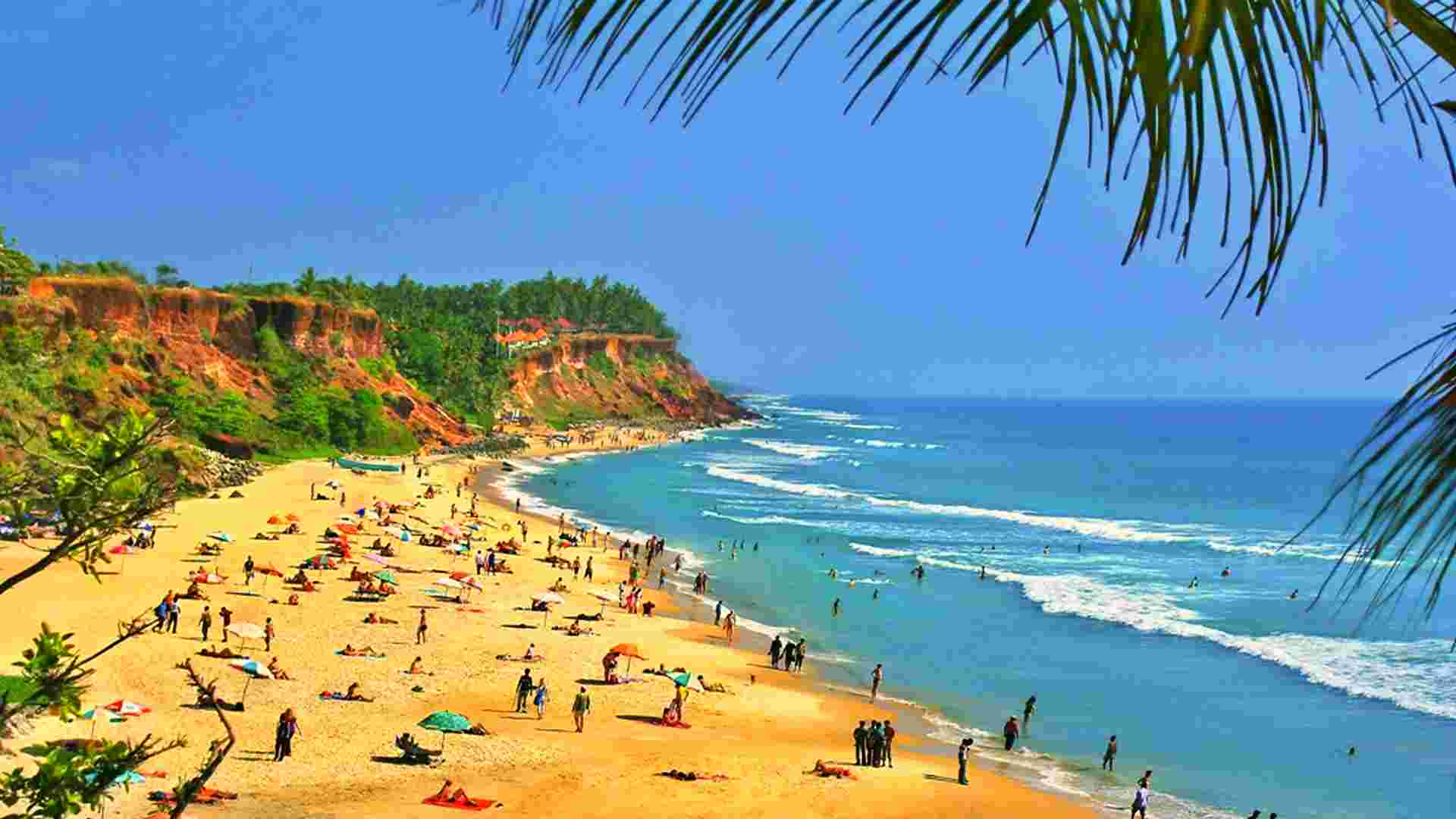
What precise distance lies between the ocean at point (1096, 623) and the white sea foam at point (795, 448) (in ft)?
78.9

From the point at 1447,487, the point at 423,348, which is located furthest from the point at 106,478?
the point at 423,348

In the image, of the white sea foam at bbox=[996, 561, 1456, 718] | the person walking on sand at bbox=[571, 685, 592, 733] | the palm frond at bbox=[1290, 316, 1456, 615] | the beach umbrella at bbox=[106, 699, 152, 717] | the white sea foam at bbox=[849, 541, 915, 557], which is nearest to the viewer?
the palm frond at bbox=[1290, 316, 1456, 615]

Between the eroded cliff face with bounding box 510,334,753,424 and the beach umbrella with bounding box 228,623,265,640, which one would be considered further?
the eroded cliff face with bounding box 510,334,753,424

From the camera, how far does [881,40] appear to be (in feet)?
4.02

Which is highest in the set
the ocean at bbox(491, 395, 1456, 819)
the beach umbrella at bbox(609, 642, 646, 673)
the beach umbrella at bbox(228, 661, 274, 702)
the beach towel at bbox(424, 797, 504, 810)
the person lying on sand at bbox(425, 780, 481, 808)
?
the ocean at bbox(491, 395, 1456, 819)

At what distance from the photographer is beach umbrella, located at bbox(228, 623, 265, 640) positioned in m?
25.1

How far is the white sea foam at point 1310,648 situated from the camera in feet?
95.8

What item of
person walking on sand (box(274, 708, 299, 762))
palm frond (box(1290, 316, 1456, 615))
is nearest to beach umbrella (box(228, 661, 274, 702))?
person walking on sand (box(274, 708, 299, 762))

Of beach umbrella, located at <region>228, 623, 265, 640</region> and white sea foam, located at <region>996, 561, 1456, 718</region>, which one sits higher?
white sea foam, located at <region>996, 561, 1456, 718</region>

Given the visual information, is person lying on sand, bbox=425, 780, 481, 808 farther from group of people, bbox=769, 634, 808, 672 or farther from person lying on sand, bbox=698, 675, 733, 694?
group of people, bbox=769, 634, 808, 672

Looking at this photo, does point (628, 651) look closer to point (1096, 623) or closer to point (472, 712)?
point (472, 712)

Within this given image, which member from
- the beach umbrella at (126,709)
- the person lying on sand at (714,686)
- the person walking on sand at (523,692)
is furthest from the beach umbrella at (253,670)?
the person lying on sand at (714,686)

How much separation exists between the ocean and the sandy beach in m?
2.85

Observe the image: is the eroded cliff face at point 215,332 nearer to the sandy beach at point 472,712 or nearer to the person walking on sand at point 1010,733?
the sandy beach at point 472,712
